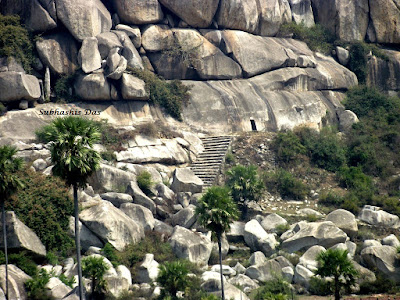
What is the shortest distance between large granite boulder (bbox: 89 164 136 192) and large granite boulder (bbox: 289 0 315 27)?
34.5m

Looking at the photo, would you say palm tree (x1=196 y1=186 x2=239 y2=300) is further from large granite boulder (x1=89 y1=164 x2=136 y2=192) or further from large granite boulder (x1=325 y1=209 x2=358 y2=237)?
large granite boulder (x1=325 y1=209 x2=358 y2=237)

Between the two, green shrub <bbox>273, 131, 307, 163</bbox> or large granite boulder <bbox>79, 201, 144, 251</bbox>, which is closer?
large granite boulder <bbox>79, 201, 144, 251</bbox>

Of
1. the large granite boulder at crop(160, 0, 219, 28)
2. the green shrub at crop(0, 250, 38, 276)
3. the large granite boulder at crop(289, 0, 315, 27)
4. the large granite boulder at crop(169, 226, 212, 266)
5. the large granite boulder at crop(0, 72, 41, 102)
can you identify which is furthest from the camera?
the large granite boulder at crop(289, 0, 315, 27)

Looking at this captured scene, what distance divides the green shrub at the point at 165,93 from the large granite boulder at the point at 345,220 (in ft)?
56.9

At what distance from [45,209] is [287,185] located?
61.1ft

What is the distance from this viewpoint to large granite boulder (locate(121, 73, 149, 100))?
149ft

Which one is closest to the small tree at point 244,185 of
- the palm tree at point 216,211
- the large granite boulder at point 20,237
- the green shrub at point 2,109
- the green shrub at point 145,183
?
the green shrub at point 145,183

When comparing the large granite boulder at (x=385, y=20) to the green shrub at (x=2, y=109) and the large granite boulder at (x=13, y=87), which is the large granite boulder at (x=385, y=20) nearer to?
the large granite boulder at (x=13, y=87)

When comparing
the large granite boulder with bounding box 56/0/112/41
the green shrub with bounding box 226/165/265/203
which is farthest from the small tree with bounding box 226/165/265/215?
the large granite boulder with bounding box 56/0/112/41

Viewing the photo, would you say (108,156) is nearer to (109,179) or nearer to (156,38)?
(109,179)

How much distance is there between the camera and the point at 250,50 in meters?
54.8

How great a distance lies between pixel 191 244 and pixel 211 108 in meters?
20.4

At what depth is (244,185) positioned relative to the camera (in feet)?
126

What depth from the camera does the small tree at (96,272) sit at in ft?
83.5
